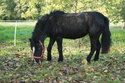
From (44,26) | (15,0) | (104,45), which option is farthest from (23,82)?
(15,0)

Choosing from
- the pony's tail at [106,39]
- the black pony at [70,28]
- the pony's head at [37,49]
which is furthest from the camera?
the pony's tail at [106,39]

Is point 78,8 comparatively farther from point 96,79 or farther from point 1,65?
point 96,79

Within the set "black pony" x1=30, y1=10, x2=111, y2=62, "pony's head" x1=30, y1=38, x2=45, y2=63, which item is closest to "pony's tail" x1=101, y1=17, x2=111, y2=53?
"black pony" x1=30, y1=10, x2=111, y2=62

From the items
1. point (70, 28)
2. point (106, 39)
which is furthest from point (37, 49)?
point (106, 39)

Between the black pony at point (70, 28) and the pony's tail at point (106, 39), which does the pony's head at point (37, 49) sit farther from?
the pony's tail at point (106, 39)

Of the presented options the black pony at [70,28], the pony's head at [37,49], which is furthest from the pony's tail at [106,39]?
the pony's head at [37,49]

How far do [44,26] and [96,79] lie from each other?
3220mm

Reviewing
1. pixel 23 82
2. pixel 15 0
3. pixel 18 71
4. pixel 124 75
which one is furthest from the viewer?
pixel 15 0

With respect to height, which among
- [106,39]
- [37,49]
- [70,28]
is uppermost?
[70,28]

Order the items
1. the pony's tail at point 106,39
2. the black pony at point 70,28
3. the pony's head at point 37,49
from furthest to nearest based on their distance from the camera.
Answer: the pony's tail at point 106,39 < the black pony at point 70,28 < the pony's head at point 37,49

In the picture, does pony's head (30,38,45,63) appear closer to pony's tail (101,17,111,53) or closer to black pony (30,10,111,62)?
black pony (30,10,111,62)

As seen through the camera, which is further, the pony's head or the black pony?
the black pony

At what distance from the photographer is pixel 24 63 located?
8172 millimetres

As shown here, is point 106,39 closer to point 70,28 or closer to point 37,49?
point 70,28
